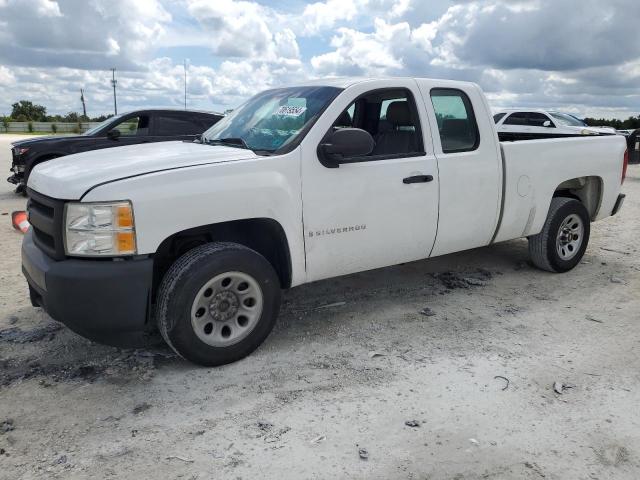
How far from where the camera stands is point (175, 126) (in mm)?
9977

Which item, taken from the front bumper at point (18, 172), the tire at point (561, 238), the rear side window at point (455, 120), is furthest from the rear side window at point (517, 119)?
the front bumper at point (18, 172)

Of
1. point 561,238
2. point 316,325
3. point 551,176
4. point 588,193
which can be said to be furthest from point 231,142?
point 588,193

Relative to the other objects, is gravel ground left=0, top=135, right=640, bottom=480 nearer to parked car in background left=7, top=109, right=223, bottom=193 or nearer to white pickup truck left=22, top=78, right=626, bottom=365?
white pickup truck left=22, top=78, right=626, bottom=365

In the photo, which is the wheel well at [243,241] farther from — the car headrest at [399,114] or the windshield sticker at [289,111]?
the car headrest at [399,114]

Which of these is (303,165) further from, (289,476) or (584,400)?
(584,400)

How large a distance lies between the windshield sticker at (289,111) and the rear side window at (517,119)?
1293cm

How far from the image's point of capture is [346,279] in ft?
18.8

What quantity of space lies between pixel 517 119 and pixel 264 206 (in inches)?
549

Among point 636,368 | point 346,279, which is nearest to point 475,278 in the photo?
point 346,279

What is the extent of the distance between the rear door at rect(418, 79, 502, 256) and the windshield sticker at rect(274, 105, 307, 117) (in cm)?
111

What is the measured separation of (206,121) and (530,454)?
28.5 feet

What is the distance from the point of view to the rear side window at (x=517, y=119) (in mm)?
15844

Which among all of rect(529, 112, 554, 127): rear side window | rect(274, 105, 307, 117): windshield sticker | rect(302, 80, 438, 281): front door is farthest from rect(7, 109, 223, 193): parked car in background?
rect(529, 112, 554, 127): rear side window

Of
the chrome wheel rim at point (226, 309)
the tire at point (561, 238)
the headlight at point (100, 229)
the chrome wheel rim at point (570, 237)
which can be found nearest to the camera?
the headlight at point (100, 229)
